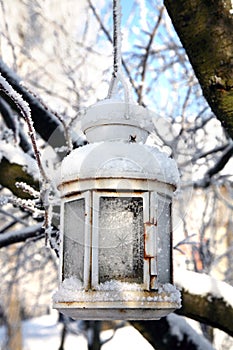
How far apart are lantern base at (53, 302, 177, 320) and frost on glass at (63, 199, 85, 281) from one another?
0.08 meters

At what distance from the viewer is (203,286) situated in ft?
8.03

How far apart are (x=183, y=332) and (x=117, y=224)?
1894 millimetres

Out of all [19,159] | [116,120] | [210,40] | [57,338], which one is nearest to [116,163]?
[116,120]

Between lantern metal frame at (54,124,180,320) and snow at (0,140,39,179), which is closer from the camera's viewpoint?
lantern metal frame at (54,124,180,320)

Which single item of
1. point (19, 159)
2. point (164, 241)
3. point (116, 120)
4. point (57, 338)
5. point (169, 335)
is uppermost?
point (19, 159)

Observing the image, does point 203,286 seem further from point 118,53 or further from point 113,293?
point 118,53

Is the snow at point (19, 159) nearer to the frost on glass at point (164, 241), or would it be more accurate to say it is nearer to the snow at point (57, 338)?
the frost on glass at point (164, 241)

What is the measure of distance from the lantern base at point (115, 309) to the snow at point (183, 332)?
1762 millimetres

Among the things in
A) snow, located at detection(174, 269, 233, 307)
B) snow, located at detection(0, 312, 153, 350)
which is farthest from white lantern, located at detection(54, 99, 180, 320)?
snow, located at detection(0, 312, 153, 350)

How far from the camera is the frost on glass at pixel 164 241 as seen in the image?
114 cm

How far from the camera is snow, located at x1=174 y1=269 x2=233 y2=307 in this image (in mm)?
2416

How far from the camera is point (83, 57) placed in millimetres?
5043

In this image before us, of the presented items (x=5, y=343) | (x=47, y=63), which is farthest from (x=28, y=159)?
(x=5, y=343)

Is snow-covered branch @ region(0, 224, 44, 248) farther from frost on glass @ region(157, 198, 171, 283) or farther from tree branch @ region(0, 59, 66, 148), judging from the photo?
frost on glass @ region(157, 198, 171, 283)
